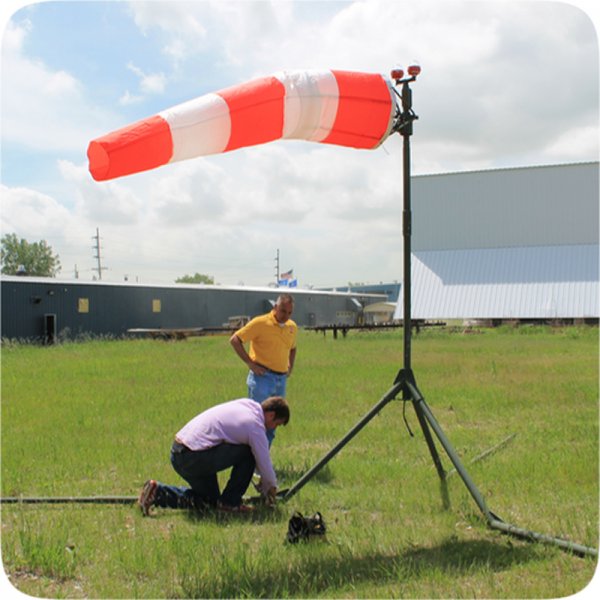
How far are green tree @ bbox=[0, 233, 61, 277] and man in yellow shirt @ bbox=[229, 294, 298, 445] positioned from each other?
73010mm

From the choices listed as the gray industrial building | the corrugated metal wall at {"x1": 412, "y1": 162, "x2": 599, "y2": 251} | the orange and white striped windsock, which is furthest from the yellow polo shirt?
the corrugated metal wall at {"x1": 412, "y1": 162, "x2": 599, "y2": 251}

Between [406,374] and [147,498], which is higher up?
[406,374]

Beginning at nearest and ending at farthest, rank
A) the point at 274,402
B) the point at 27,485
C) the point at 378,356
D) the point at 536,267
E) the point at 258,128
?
the point at 258,128, the point at 274,402, the point at 27,485, the point at 378,356, the point at 536,267

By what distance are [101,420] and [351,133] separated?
19.8 feet

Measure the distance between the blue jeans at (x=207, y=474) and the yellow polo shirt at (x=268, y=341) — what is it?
1517mm

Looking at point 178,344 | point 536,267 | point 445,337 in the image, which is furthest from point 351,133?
point 536,267

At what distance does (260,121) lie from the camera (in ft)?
17.4

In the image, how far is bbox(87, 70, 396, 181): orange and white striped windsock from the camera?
4.75 meters

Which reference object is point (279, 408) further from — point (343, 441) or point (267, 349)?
point (267, 349)

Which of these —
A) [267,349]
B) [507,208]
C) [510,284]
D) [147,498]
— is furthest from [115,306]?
[147,498]

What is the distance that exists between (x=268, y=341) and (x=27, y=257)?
258 ft

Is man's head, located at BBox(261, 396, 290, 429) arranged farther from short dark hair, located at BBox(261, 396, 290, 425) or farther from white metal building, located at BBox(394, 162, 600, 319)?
white metal building, located at BBox(394, 162, 600, 319)

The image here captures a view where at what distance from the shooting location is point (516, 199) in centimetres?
4019

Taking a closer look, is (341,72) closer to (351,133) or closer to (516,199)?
(351,133)
